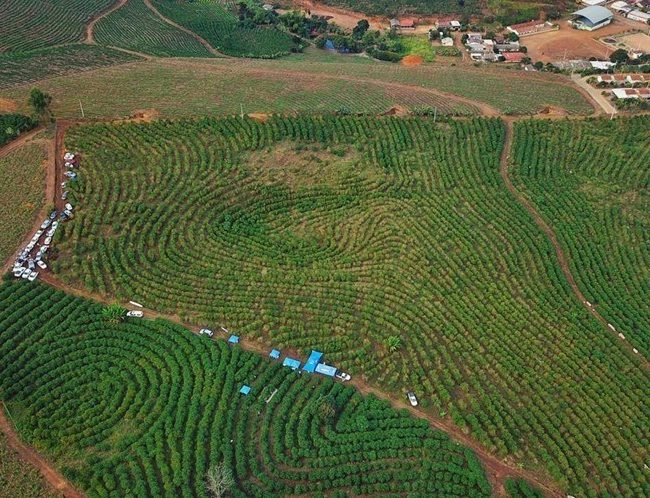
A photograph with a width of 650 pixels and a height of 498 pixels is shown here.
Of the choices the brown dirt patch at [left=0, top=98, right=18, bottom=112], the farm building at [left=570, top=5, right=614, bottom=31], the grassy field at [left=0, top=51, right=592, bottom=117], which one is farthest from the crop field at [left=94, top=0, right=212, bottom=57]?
the farm building at [left=570, top=5, right=614, bottom=31]

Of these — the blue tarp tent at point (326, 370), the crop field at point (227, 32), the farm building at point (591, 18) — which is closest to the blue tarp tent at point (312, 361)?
the blue tarp tent at point (326, 370)

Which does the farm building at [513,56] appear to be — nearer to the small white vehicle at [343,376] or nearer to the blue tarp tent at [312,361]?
the blue tarp tent at [312,361]

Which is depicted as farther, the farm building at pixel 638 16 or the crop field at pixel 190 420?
the farm building at pixel 638 16

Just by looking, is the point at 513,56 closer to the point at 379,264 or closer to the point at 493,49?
the point at 493,49

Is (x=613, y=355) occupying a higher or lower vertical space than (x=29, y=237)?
lower

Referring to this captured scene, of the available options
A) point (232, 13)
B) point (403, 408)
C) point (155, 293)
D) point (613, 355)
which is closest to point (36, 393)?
point (155, 293)

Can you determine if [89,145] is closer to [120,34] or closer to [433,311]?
[433,311]

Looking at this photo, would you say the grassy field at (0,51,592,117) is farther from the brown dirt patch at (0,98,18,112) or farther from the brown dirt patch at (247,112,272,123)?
the brown dirt patch at (0,98,18,112)
